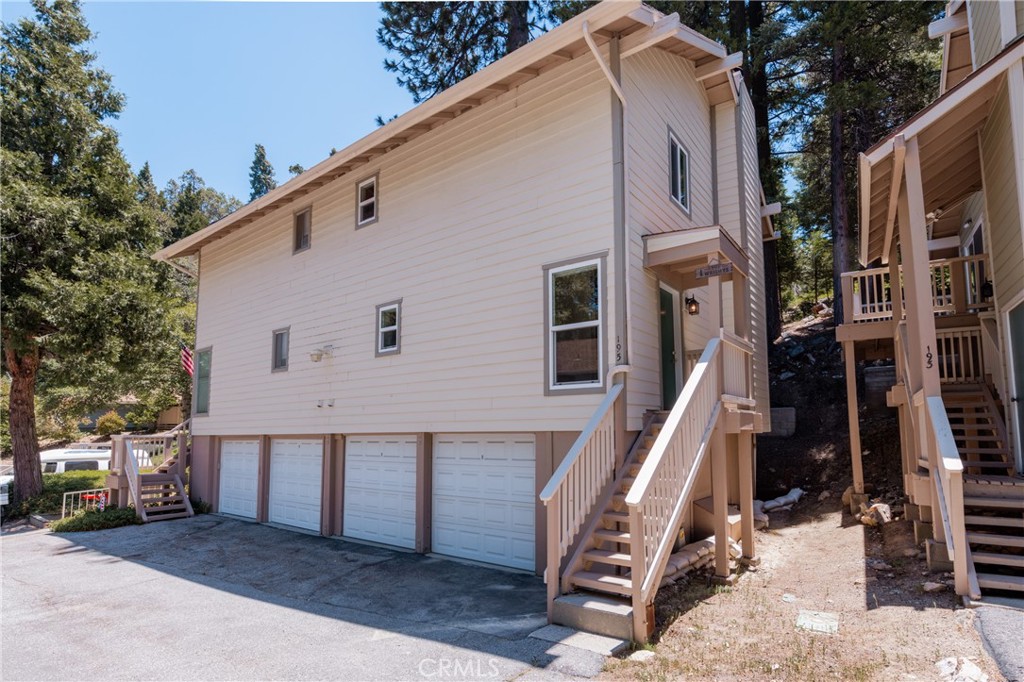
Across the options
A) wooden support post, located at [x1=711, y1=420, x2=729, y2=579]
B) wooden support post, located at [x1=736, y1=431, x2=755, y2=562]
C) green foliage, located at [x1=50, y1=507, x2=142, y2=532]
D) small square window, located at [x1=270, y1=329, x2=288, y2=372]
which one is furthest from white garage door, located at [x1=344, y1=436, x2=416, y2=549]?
green foliage, located at [x1=50, y1=507, x2=142, y2=532]

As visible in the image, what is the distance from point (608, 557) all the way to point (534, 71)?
6.62 meters

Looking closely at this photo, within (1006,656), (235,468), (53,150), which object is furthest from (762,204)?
(53,150)

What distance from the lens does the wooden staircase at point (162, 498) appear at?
13.9 m

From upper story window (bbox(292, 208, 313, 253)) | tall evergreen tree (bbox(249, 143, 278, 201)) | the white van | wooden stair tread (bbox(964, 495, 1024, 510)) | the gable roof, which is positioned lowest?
the white van

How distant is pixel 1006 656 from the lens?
468 centimetres

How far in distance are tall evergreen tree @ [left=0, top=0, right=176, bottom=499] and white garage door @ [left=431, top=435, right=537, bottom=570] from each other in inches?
426

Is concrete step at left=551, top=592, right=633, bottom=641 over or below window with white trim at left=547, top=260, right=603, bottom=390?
below

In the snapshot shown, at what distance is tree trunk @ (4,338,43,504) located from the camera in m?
16.2

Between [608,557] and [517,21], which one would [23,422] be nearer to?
[608,557]

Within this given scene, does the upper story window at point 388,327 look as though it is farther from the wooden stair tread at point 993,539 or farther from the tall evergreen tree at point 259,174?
the tall evergreen tree at point 259,174

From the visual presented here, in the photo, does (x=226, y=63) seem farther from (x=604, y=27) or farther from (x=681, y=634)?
(x=681, y=634)

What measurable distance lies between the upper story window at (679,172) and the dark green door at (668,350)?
1754mm

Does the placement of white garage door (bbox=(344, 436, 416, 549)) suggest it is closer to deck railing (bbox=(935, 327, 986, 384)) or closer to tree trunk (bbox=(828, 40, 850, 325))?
deck railing (bbox=(935, 327, 986, 384))

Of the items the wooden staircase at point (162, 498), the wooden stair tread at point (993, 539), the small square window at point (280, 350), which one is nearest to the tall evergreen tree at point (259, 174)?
the wooden staircase at point (162, 498)
